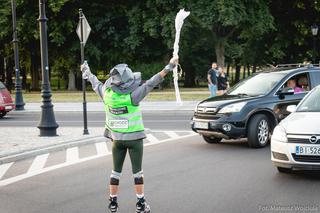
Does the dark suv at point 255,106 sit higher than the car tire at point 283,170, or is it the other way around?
the dark suv at point 255,106

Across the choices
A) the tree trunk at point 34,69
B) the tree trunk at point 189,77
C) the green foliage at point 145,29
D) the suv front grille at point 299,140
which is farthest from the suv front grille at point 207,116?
the tree trunk at point 189,77

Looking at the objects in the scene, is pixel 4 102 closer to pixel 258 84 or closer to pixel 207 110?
pixel 207 110

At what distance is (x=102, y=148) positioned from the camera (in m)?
12.4

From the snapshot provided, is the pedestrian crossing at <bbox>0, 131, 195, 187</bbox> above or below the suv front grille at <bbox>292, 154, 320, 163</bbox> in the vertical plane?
below

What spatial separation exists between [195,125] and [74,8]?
113 ft

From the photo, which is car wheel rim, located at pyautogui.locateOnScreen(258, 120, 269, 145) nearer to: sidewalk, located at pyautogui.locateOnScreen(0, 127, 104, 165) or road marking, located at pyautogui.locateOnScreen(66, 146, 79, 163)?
road marking, located at pyautogui.locateOnScreen(66, 146, 79, 163)

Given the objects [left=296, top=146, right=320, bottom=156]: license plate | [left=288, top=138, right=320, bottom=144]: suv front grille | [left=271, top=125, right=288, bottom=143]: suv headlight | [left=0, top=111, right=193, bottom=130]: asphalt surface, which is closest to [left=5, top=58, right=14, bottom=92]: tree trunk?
[left=0, top=111, right=193, bottom=130]: asphalt surface

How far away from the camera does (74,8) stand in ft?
147

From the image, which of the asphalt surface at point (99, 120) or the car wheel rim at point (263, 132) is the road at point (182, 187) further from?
the asphalt surface at point (99, 120)

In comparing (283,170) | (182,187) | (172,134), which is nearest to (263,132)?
(283,170)

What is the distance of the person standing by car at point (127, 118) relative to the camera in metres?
6.34

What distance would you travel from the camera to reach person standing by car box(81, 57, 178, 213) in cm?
634

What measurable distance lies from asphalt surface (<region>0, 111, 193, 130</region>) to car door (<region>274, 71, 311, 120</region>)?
4.59 meters

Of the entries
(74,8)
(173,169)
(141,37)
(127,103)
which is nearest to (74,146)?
(173,169)
